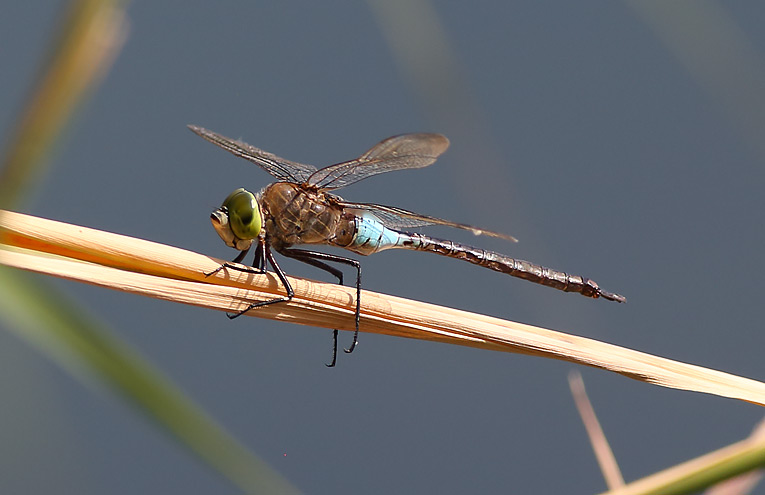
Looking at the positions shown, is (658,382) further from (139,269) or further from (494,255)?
(494,255)

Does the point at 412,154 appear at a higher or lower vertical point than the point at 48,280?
higher

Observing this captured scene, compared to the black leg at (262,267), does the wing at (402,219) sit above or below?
above

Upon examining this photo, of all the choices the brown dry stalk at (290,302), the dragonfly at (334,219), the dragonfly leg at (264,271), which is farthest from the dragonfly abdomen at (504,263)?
the brown dry stalk at (290,302)

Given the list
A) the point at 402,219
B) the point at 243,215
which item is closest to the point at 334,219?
the point at 402,219

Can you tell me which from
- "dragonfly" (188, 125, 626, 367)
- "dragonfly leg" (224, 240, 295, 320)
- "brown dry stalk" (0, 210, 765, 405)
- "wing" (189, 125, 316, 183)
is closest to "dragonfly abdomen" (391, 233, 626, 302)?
"dragonfly" (188, 125, 626, 367)

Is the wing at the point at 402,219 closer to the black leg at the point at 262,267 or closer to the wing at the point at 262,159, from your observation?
the wing at the point at 262,159

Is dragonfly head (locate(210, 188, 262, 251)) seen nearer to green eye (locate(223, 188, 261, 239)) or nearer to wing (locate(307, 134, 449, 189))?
green eye (locate(223, 188, 261, 239))

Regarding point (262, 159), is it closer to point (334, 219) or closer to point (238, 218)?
point (334, 219)

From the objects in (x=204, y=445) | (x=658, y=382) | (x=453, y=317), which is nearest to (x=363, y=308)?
(x=453, y=317)
